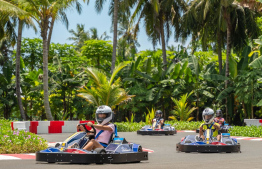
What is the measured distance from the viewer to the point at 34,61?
131 feet

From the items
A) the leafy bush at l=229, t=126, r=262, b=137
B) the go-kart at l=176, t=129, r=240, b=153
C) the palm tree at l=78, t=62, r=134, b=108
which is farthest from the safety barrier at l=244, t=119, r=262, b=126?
the go-kart at l=176, t=129, r=240, b=153

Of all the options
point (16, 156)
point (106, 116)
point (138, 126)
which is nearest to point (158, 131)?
point (138, 126)

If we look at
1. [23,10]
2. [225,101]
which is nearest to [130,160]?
[23,10]

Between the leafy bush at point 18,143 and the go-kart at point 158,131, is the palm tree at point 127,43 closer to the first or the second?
the go-kart at point 158,131

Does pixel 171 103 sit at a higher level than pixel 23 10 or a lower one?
lower

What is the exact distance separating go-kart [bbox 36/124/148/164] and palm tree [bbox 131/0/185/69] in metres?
23.0

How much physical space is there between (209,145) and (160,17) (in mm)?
22253

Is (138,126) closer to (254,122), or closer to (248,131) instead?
(254,122)

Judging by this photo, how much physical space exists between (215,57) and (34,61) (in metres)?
15.0

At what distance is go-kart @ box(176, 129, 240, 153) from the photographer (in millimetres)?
11406

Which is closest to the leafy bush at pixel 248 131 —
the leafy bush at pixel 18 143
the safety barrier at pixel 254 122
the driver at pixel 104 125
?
the safety barrier at pixel 254 122

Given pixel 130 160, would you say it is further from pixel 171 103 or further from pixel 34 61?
pixel 34 61

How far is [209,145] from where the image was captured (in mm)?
11398

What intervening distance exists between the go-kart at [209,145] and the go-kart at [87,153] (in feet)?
8.87
